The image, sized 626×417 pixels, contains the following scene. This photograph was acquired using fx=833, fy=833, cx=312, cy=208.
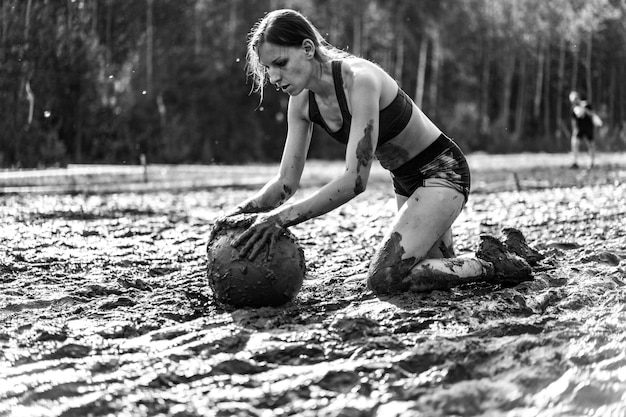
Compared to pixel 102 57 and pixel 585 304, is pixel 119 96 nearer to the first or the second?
pixel 102 57

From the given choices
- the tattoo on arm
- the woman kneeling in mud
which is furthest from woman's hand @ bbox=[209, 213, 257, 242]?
the tattoo on arm

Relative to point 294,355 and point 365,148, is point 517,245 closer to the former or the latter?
point 365,148

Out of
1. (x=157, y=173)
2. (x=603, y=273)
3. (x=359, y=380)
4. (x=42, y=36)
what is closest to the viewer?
(x=359, y=380)

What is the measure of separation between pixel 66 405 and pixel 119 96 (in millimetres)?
22254

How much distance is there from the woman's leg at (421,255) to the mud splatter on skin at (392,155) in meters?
0.20

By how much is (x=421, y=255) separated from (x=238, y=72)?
25764mm

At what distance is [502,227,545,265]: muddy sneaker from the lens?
5.51 meters

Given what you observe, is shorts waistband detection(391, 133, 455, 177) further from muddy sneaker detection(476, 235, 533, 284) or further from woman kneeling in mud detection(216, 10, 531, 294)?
muddy sneaker detection(476, 235, 533, 284)

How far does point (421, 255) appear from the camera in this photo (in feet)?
15.7

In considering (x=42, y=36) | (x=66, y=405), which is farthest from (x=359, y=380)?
(x=42, y=36)

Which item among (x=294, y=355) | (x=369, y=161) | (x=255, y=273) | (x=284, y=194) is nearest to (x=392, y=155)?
(x=369, y=161)

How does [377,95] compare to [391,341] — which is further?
[377,95]

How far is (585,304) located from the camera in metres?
4.45

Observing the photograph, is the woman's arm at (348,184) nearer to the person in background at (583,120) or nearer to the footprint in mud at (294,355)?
the footprint in mud at (294,355)
